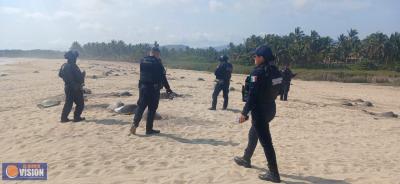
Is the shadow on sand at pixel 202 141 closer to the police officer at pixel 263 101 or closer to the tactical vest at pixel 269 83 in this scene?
the police officer at pixel 263 101

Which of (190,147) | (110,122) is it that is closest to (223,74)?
(110,122)

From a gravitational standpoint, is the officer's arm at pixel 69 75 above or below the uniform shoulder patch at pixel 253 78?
below

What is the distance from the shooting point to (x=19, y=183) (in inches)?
243

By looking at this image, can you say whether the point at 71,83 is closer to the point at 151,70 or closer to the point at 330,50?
the point at 151,70

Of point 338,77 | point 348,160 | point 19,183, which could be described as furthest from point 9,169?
point 338,77

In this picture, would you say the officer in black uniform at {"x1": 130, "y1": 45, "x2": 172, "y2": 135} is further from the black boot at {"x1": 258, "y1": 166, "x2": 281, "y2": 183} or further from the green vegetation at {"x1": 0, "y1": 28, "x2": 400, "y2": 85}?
the green vegetation at {"x1": 0, "y1": 28, "x2": 400, "y2": 85}

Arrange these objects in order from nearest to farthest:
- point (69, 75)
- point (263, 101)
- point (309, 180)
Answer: point (263, 101)
point (309, 180)
point (69, 75)

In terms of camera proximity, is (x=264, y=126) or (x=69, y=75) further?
(x=69, y=75)

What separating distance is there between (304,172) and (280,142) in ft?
8.14

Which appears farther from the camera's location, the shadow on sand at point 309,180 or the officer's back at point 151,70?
the officer's back at point 151,70

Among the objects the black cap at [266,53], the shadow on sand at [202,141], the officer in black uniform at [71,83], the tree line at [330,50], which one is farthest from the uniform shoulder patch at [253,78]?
the tree line at [330,50]

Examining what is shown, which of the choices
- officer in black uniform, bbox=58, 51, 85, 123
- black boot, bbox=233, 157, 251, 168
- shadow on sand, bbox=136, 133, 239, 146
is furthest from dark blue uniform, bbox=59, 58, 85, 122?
black boot, bbox=233, 157, 251, 168

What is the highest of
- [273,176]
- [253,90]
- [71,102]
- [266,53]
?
A: [266,53]

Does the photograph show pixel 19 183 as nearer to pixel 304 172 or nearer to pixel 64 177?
pixel 64 177
